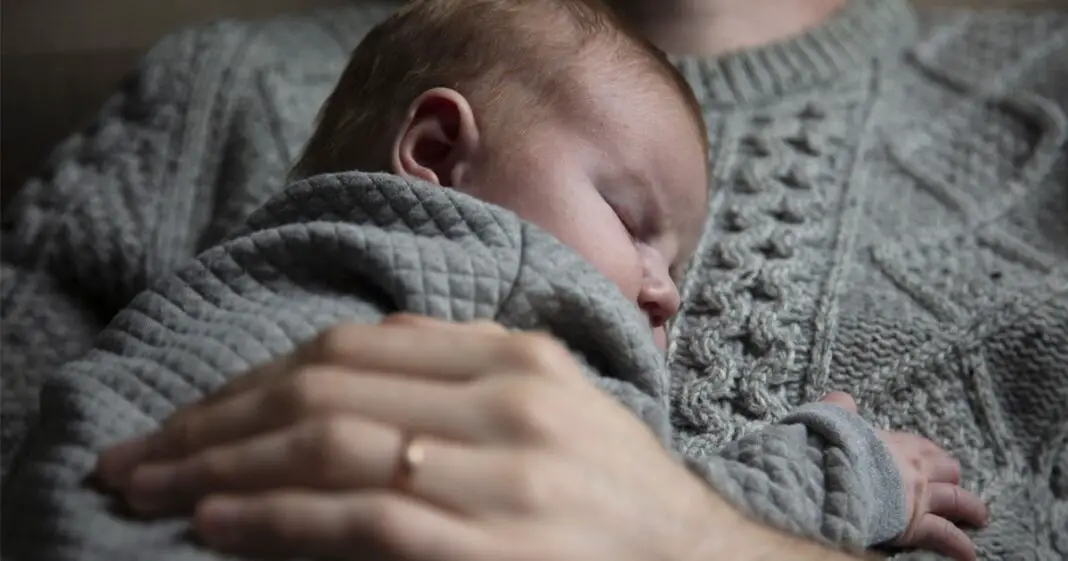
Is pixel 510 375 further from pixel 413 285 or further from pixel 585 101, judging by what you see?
pixel 585 101

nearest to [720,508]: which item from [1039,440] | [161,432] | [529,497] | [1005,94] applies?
[529,497]

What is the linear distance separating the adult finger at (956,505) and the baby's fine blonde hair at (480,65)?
0.32 metres

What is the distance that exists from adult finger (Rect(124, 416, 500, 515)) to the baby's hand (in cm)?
36

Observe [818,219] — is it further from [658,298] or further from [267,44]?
[267,44]

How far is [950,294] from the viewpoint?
3.01 feet

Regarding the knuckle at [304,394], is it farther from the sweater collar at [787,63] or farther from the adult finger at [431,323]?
the sweater collar at [787,63]

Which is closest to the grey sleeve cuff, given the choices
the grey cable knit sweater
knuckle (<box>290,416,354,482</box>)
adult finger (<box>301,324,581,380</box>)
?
the grey cable knit sweater

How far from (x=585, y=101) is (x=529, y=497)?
0.34 meters

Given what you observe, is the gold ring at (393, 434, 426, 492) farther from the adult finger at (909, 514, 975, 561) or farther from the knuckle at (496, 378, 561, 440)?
the adult finger at (909, 514, 975, 561)

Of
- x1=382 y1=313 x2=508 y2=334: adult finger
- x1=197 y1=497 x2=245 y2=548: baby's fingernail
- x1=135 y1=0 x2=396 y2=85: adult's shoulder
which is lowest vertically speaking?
x1=197 y1=497 x2=245 y2=548: baby's fingernail

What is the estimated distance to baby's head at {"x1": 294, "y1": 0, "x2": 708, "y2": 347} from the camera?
71 centimetres

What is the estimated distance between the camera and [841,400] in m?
0.79

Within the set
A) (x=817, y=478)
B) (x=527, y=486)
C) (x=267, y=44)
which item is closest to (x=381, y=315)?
(x=527, y=486)

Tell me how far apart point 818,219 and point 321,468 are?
24.2 inches
